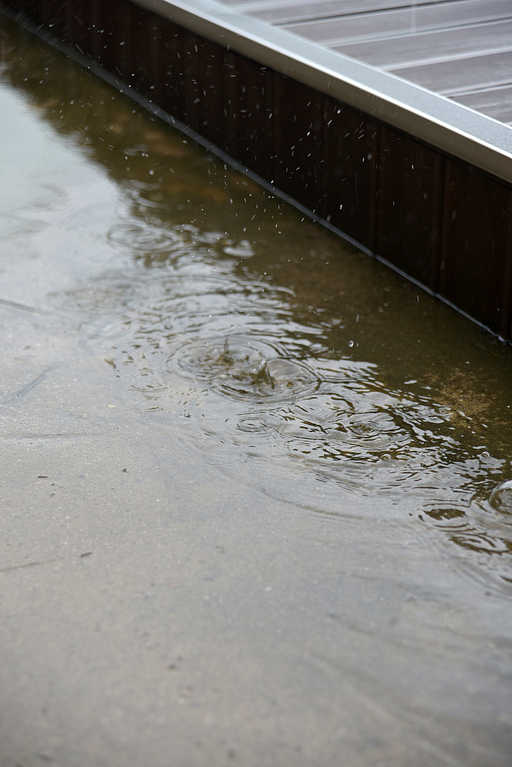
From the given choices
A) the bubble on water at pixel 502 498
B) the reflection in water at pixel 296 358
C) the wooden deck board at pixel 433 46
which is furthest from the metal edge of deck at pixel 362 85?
the bubble on water at pixel 502 498

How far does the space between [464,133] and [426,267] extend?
656 millimetres

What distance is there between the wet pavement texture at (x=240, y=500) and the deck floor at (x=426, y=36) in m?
0.85

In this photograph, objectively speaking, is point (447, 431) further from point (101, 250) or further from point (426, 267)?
point (101, 250)

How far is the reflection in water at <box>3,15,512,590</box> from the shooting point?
8.25 ft

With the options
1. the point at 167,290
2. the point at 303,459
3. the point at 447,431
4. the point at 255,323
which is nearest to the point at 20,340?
the point at 167,290

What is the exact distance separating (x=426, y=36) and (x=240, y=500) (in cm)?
299

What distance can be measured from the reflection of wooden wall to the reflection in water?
0.45 ft

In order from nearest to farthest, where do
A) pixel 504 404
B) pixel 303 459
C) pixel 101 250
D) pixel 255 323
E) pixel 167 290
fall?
pixel 303 459 → pixel 504 404 → pixel 255 323 → pixel 167 290 → pixel 101 250

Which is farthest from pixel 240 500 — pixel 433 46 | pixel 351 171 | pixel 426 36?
pixel 426 36

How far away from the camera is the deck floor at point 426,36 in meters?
3.70

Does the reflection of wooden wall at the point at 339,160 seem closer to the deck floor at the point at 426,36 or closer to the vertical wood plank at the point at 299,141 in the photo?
the vertical wood plank at the point at 299,141

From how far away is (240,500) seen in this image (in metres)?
2.46

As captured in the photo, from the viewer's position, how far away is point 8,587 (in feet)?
7.06

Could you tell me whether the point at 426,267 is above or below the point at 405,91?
below
